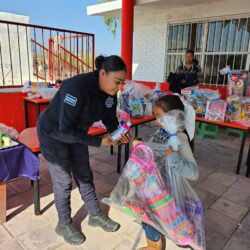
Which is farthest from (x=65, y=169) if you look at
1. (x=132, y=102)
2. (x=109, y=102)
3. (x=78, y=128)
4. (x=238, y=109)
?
(x=238, y=109)

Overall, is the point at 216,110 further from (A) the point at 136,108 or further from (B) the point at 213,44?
(B) the point at 213,44

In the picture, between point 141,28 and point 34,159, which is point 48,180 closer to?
point 34,159

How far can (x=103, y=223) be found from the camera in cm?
207

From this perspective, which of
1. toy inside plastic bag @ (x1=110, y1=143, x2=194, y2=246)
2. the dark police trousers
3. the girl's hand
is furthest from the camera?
the dark police trousers

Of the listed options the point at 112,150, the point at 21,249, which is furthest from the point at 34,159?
the point at 112,150

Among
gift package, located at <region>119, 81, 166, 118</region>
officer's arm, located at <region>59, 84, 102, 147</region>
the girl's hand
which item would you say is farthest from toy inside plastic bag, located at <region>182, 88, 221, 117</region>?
officer's arm, located at <region>59, 84, 102, 147</region>

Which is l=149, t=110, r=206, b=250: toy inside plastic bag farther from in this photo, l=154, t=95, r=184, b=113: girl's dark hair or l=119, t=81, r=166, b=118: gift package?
l=119, t=81, r=166, b=118: gift package

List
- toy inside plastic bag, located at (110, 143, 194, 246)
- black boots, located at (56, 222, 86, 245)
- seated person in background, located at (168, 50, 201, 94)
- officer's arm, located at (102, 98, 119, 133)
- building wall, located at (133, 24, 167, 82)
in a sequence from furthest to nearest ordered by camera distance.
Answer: building wall, located at (133, 24, 167, 82)
seated person in background, located at (168, 50, 201, 94)
officer's arm, located at (102, 98, 119, 133)
black boots, located at (56, 222, 86, 245)
toy inside plastic bag, located at (110, 143, 194, 246)

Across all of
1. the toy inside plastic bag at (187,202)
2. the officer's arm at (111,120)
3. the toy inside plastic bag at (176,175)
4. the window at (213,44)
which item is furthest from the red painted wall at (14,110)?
the window at (213,44)

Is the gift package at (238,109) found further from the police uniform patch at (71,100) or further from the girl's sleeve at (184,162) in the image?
the police uniform patch at (71,100)

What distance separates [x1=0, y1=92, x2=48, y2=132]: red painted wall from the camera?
150 inches

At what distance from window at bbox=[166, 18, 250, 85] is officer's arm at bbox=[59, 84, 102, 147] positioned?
4.80 metres

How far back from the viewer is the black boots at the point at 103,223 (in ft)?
6.76

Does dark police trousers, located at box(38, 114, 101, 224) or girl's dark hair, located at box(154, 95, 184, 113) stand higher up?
girl's dark hair, located at box(154, 95, 184, 113)
